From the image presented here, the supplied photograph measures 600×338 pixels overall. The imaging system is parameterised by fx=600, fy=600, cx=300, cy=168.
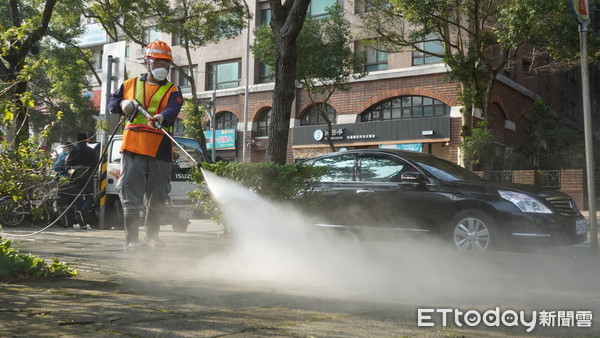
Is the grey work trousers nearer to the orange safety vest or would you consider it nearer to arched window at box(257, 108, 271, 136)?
the orange safety vest

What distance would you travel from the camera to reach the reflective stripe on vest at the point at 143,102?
6336 millimetres

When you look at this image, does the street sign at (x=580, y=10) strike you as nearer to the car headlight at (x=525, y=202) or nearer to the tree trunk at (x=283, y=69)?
the car headlight at (x=525, y=202)

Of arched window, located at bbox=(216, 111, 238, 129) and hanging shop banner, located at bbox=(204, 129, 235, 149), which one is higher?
arched window, located at bbox=(216, 111, 238, 129)

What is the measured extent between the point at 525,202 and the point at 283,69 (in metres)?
3.73

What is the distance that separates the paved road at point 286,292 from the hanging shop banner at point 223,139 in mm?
28771

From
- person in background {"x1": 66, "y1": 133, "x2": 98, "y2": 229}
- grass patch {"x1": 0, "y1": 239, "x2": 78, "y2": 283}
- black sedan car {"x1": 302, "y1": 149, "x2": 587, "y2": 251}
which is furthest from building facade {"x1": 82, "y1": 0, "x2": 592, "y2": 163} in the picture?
grass patch {"x1": 0, "y1": 239, "x2": 78, "y2": 283}

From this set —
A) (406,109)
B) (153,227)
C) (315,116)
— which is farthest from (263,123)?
→ (153,227)

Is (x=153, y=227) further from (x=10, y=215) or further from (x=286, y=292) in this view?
(x=10, y=215)

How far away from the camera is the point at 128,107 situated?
6184 millimetres

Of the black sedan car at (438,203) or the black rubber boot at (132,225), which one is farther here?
the black sedan car at (438,203)

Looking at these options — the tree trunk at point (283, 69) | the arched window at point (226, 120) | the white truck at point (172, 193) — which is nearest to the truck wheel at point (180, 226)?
the white truck at point (172, 193)

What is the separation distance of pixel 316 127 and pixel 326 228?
2390 centimetres

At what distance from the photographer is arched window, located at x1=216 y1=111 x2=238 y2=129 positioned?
36688 mm

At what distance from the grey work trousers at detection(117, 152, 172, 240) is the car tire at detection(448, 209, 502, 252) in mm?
3726
